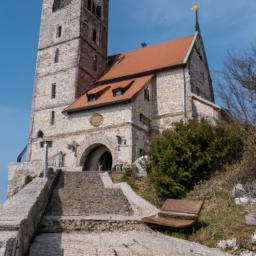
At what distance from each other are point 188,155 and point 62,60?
58.9ft

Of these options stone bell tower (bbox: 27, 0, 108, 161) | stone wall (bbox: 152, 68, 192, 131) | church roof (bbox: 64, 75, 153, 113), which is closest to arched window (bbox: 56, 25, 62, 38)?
stone bell tower (bbox: 27, 0, 108, 161)

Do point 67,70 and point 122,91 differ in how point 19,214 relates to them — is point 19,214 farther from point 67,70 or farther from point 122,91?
point 67,70

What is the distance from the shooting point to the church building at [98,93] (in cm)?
2303

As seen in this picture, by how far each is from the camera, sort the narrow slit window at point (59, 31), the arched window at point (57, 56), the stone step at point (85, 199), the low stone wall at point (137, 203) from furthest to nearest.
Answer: the narrow slit window at point (59, 31)
the arched window at point (57, 56)
the stone step at point (85, 199)
the low stone wall at point (137, 203)

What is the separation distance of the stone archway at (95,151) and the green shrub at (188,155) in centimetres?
800

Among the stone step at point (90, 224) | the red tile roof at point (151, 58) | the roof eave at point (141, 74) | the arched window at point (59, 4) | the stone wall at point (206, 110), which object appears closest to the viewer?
the stone step at point (90, 224)

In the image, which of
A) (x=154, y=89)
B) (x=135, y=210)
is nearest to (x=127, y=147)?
(x=154, y=89)

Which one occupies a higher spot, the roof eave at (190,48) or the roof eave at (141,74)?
the roof eave at (190,48)

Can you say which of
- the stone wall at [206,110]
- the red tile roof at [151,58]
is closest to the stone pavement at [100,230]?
the stone wall at [206,110]

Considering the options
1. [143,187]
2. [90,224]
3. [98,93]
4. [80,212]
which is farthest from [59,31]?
[90,224]

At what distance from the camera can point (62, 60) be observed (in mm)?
28719

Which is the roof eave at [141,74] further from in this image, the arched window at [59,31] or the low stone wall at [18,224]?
the low stone wall at [18,224]

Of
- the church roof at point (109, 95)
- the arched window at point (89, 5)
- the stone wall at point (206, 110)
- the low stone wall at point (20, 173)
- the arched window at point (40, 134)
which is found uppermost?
the arched window at point (89, 5)

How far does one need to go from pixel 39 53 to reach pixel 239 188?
23272 mm
